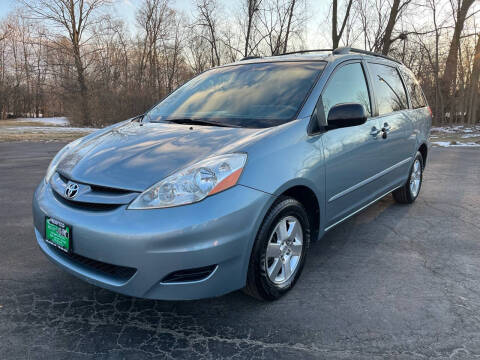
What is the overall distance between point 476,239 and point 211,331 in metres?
3.00

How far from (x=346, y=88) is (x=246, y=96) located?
2.99 feet

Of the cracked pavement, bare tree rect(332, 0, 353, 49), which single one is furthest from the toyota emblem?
bare tree rect(332, 0, 353, 49)

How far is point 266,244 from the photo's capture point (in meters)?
2.28

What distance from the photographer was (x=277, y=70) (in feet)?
10.9

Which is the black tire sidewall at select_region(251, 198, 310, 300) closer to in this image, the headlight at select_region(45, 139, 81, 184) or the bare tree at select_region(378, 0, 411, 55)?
the headlight at select_region(45, 139, 81, 184)

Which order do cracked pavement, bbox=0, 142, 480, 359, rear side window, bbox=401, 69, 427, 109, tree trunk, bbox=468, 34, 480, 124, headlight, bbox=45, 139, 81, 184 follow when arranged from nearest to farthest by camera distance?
cracked pavement, bbox=0, 142, 480, 359
headlight, bbox=45, 139, 81, 184
rear side window, bbox=401, 69, 427, 109
tree trunk, bbox=468, 34, 480, 124

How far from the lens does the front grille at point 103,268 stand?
204 cm

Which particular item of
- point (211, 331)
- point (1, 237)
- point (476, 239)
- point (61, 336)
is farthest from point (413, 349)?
point (1, 237)

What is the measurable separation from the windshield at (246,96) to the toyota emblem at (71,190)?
1.15m

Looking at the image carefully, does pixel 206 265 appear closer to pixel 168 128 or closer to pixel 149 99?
pixel 168 128

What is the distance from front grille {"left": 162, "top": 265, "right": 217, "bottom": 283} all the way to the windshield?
1119 mm

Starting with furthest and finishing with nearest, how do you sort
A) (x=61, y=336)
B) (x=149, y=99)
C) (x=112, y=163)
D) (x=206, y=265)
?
(x=149, y=99), (x=112, y=163), (x=61, y=336), (x=206, y=265)

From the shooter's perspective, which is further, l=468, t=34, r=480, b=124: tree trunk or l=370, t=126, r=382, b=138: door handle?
l=468, t=34, r=480, b=124: tree trunk

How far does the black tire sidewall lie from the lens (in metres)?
2.23
